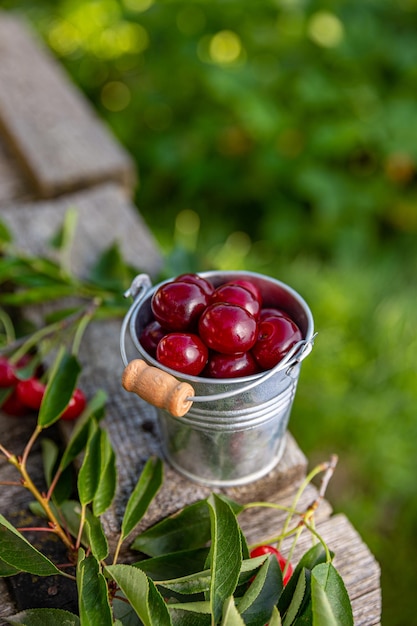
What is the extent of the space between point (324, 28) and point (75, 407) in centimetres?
220

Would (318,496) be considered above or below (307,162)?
above

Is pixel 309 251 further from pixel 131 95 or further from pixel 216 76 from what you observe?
pixel 131 95

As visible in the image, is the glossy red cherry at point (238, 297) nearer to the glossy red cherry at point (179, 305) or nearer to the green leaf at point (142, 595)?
the glossy red cherry at point (179, 305)

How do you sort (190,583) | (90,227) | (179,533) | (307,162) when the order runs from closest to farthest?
(190,583) < (179,533) < (90,227) < (307,162)

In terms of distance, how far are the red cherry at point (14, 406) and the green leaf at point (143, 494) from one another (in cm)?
27

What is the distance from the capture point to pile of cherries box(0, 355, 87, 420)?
1082 mm

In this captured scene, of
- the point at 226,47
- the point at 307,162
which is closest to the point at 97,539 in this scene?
the point at 307,162

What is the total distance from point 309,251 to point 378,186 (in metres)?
0.35

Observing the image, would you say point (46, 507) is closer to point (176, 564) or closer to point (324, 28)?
point (176, 564)

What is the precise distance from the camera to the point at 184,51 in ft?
8.93

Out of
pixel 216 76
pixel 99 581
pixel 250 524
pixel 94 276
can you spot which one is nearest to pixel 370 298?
pixel 216 76

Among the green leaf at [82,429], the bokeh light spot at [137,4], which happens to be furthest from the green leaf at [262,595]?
the bokeh light spot at [137,4]

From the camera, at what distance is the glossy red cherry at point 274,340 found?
0.88m

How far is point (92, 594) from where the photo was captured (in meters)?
0.78
